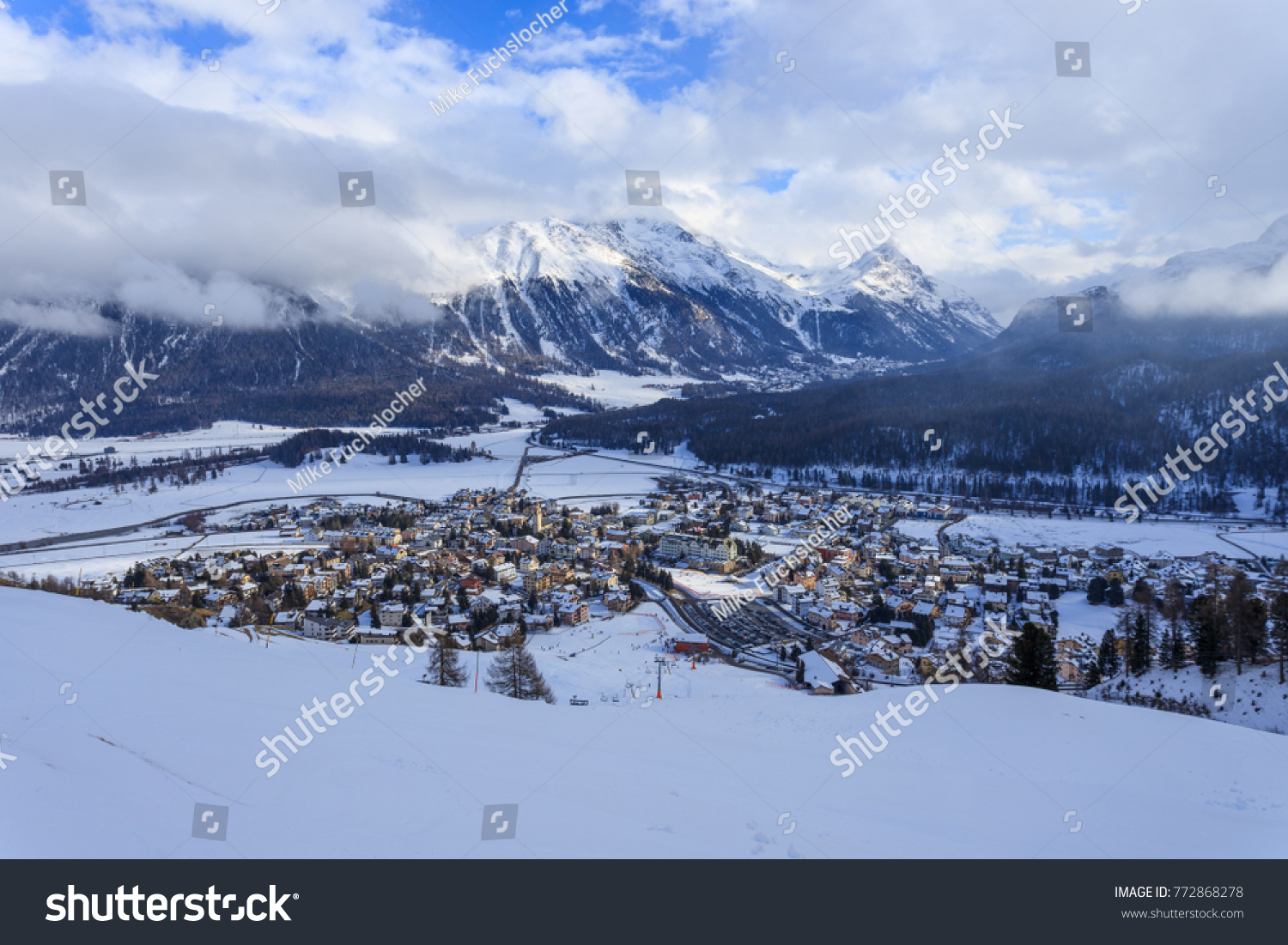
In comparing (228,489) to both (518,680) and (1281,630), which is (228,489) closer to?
(518,680)

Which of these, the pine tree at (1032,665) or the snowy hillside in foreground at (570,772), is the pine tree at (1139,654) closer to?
the pine tree at (1032,665)

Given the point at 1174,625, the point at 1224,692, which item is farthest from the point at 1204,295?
the point at 1224,692

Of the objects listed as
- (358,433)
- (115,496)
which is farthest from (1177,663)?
(358,433)

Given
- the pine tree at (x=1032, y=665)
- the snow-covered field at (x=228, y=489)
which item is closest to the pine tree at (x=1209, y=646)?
the pine tree at (x=1032, y=665)

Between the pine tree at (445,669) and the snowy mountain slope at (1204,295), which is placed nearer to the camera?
the pine tree at (445,669)

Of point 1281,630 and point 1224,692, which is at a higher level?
point 1281,630

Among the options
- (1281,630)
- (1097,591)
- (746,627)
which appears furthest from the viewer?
(1097,591)

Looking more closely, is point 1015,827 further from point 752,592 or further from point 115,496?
point 115,496
